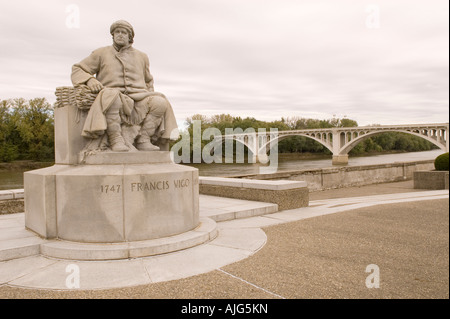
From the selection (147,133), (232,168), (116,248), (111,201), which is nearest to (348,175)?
(147,133)

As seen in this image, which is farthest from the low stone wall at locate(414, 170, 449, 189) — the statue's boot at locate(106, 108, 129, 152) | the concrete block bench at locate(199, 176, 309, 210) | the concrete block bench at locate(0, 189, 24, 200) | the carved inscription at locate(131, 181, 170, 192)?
the concrete block bench at locate(0, 189, 24, 200)

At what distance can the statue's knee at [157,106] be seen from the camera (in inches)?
191

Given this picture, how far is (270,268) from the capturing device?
3.38 m

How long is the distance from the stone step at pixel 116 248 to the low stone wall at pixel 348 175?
19.0 ft

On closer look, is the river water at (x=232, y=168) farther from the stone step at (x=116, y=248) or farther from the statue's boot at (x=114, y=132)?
the stone step at (x=116, y=248)

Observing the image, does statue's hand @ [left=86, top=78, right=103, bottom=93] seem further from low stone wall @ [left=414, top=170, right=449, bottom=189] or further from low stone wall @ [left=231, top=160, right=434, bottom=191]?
low stone wall @ [left=414, top=170, right=449, bottom=189]

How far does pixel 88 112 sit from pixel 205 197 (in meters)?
3.85

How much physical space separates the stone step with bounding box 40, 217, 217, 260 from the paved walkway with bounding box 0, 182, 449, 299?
0.09 meters

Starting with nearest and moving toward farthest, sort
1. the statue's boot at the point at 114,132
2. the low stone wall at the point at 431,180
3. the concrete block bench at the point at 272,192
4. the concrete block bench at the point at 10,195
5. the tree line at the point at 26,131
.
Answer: the statue's boot at the point at 114,132 → the concrete block bench at the point at 10,195 → the concrete block bench at the point at 272,192 → the low stone wall at the point at 431,180 → the tree line at the point at 26,131

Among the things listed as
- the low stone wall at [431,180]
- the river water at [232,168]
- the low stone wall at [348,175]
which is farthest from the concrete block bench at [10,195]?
the river water at [232,168]

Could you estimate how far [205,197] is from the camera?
26.0ft

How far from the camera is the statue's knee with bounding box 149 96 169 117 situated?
4855mm

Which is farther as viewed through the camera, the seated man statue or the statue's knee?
the statue's knee

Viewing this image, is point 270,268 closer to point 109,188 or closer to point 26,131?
point 109,188
